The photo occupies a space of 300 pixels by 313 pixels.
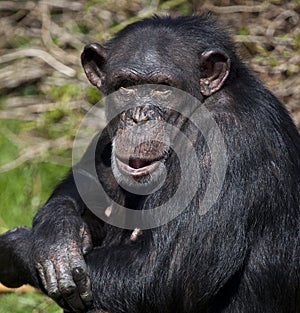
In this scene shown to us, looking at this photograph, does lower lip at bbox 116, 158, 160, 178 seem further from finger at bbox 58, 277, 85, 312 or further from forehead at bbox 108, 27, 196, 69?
finger at bbox 58, 277, 85, 312

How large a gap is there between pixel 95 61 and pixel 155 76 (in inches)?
25.1

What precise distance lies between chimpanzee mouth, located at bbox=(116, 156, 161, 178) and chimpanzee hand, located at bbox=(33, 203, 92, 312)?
56 centimetres

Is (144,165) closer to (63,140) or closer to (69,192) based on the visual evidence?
(69,192)

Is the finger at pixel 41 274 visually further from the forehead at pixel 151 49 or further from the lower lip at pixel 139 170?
the forehead at pixel 151 49

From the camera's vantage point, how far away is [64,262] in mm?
5926

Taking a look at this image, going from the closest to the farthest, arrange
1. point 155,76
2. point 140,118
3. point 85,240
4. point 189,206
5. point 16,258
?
point 189,206 → point 140,118 → point 155,76 → point 85,240 → point 16,258

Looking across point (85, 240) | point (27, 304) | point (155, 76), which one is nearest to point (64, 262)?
point (85, 240)

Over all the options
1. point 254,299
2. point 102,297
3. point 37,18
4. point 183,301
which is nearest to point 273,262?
point 254,299

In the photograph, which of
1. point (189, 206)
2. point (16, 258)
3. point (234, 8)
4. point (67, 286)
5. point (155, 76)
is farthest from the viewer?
point (234, 8)

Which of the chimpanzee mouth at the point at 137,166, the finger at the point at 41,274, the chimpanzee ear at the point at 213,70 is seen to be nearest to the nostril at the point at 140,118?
the chimpanzee mouth at the point at 137,166

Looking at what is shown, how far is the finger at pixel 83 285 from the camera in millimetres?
5891

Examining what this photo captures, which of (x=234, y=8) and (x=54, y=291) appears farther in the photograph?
(x=234, y=8)

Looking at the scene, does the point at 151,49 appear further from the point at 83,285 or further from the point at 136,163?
the point at 83,285

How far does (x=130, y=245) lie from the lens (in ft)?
19.9
